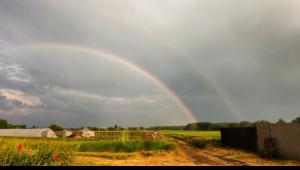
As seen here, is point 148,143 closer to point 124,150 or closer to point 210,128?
point 124,150

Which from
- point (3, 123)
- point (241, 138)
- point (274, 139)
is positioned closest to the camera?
point (274, 139)

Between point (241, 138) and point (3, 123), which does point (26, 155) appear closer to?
point (241, 138)

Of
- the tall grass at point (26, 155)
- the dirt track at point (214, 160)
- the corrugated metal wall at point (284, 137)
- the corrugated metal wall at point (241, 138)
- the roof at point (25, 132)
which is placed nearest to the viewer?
the tall grass at point (26, 155)

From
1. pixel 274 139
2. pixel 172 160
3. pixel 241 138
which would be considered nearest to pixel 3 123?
pixel 241 138

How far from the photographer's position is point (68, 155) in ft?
41.0

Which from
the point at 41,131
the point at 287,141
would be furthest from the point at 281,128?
the point at 41,131

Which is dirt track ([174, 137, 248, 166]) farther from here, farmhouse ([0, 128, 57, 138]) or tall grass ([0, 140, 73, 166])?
farmhouse ([0, 128, 57, 138])

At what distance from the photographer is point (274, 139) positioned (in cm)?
1828

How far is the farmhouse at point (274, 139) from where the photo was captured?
16109 mm

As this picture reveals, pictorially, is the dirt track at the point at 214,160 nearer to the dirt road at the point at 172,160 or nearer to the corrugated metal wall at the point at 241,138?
the dirt road at the point at 172,160

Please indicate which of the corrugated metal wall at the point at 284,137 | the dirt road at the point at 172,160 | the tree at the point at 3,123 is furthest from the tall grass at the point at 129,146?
the tree at the point at 3,123

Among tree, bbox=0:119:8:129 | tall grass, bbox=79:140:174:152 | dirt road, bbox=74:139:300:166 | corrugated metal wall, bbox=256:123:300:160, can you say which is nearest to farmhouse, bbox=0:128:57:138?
tall grass, bbox=79:140:174:152

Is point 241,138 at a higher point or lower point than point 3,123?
lower

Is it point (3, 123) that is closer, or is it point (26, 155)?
point (26, 155)
